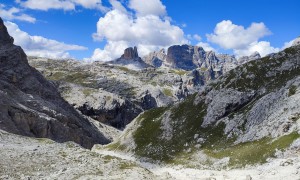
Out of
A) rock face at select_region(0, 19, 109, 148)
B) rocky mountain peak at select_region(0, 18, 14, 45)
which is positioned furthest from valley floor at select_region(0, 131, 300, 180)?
rocky mountain peak at select_region(0, 18, 14, 45)

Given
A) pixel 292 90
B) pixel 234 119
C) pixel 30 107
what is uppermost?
pixel 292 90

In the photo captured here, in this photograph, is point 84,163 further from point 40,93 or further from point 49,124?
point 40,93

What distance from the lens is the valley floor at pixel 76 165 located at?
1711 inches

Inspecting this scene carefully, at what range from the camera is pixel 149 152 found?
9188 cm

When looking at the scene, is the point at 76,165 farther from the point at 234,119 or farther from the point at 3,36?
the point at 3,36

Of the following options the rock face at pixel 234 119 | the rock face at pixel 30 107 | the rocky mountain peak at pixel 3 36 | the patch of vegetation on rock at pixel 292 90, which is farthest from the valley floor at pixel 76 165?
the rocky mountain peak at pixel 3 36

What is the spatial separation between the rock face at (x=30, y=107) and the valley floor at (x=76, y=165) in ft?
139

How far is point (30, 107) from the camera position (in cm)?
12075

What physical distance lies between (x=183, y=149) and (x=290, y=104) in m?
26.7

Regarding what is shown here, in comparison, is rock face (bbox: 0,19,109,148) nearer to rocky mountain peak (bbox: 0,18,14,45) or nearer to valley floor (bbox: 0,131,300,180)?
rocky mountain peak (bbox: 0,18,14,45)

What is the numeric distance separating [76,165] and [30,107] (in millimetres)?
79387

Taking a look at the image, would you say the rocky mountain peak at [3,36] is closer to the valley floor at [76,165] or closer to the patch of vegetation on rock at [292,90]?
the valley floor at [76,165]

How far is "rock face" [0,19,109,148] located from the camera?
346 ft

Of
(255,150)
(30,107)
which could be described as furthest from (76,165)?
(30,107)
